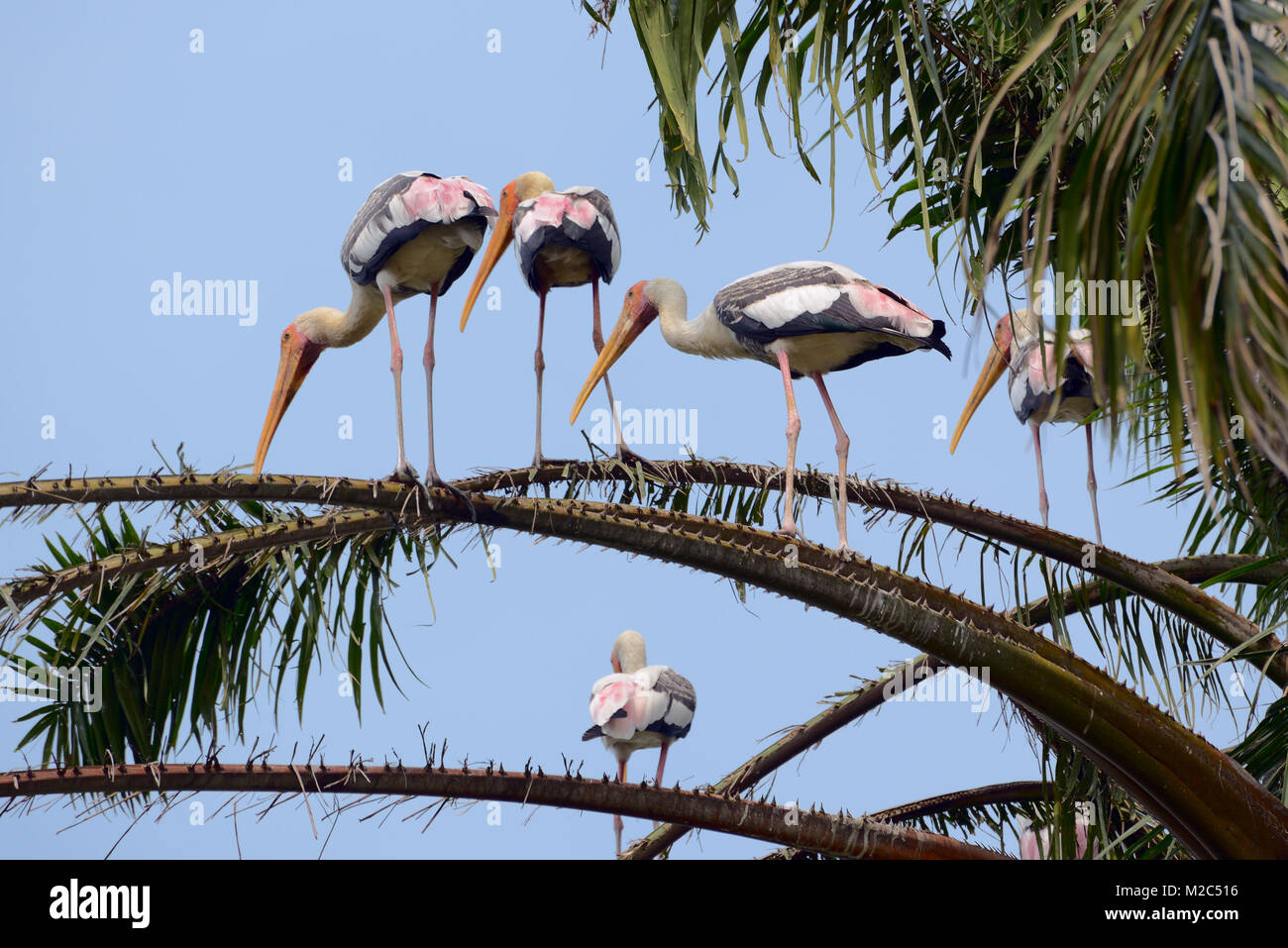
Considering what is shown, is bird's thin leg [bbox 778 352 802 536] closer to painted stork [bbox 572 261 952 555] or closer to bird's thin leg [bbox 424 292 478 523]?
painted stork [bbox 572 261 952 555]

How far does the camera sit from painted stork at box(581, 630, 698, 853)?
29.4 ft

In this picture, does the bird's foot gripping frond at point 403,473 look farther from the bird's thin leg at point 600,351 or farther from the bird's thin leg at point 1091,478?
the bird's thin leg at point 1091,478

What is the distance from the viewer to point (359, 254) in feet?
20.2

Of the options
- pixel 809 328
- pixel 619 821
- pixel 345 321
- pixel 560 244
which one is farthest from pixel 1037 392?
pixel 345 321

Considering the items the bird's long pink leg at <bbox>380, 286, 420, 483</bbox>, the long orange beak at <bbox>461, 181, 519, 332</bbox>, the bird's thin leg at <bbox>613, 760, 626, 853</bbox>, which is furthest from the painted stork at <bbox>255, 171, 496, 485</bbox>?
the bird's thin leg at <bbox>613, 760, 626, 853</bbox>

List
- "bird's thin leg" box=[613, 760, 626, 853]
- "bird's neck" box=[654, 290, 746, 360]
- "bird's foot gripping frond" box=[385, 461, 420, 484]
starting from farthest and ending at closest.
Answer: "bird's thin leg" box=[613, 760, 626, 853]
"bird's neck" box=[654, 290, 746, 360]
"bird's foot gripping frond" box=[385, 461, 420, 484]

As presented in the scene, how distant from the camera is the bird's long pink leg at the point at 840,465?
18.3 ft

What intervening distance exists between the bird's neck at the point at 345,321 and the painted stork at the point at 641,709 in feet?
10.4

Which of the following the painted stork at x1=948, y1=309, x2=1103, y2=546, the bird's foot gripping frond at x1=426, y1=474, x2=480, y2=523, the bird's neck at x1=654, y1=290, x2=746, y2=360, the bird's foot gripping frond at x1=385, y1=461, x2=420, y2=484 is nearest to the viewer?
the bird's foot gripping frond at x1=426, y1=474, x2=480, y2=523

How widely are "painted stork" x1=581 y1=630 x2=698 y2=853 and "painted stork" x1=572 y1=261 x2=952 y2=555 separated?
8.77 ft

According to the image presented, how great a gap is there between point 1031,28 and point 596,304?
342cm

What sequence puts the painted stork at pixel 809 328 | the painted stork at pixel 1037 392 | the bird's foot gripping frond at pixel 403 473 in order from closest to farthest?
the bird's foot gripping frond at pixel 403 473 → the painted stork at pixel 809 328 → the painted stork at pixel 1037 392

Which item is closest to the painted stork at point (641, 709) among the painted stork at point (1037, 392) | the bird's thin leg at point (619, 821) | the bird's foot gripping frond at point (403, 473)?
the bird's thin leg at point (619, 821)
